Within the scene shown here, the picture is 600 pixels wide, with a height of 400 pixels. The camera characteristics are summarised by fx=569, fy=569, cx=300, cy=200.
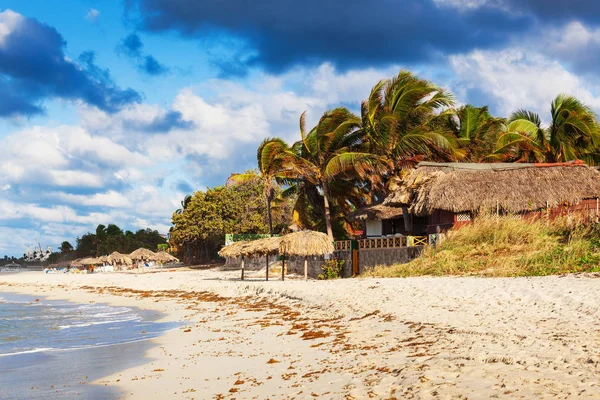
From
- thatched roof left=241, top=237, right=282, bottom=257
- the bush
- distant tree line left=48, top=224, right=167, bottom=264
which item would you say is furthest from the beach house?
distant tree line left=48, top=224, right=167, bottom=264

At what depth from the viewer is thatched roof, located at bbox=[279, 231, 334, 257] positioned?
22703 mm

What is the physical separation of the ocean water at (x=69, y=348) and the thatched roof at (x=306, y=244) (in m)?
6.24

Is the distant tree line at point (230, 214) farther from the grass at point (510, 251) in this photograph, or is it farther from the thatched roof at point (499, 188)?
the grass at point (510, 251)

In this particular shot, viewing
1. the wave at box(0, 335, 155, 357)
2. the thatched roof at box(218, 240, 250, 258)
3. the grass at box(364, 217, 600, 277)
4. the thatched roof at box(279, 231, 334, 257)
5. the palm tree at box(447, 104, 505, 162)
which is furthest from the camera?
the palm tree at box(447, 104, 505, 162)

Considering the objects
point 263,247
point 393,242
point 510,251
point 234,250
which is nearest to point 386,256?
point 393,242

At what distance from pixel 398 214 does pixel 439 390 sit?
2220 centimetres

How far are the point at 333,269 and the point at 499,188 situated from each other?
737cm

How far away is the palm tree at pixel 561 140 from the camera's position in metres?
29.7

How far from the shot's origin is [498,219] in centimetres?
1903

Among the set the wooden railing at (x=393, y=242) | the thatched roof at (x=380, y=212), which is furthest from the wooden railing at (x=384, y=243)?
the thatched roof at (x=380, y=212)

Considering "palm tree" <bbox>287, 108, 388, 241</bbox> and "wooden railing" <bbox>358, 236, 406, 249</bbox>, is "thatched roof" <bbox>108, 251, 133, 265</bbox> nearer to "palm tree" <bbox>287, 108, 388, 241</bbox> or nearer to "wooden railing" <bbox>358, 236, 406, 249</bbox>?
"palm tree" <bbox>287, 108, 388, 241</bbox>

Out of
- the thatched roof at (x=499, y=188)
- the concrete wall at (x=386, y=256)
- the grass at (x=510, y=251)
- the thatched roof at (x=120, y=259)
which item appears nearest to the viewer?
the grass at (x=510, y=251)

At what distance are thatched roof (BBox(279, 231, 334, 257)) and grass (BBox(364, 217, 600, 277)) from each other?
297cm

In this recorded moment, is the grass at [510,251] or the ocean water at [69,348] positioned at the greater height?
the grass at [510,251]
